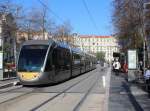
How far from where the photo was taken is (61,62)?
A: 34938 millimetres

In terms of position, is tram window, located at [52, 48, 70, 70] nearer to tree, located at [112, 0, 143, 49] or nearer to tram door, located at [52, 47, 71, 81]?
tram door, located at [52, 47, 71, 81]

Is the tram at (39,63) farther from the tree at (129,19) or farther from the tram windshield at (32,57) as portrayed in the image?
the tree at (129,19)

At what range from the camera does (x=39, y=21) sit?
2408 inches

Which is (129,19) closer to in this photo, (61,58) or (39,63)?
(61,58)

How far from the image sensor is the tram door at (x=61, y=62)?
3277cm

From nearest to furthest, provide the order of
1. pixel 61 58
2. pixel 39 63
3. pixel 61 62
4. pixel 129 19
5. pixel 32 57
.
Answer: pixel 39 63 → pixel 32 57 → pixel 61 62 → pixel 61 58 → pixel 129 19

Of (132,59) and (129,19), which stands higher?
(129,19)

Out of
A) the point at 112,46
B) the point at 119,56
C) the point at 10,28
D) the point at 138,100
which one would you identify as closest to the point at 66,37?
the point at 119,56

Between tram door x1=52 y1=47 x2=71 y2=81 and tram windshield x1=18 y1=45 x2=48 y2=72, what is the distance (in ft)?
3.79

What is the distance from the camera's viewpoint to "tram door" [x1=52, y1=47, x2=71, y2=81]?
3277 cm

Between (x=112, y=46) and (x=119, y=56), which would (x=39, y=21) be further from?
(x=112, y=46)

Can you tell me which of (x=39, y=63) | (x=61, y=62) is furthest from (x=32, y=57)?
(x=61, y=62)

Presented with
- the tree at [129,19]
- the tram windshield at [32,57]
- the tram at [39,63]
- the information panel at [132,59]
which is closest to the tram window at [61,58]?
the tram at [39,63]

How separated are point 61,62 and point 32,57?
4.17 metres
